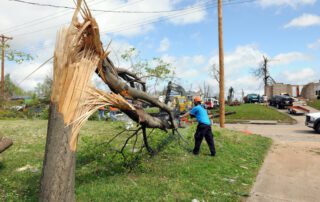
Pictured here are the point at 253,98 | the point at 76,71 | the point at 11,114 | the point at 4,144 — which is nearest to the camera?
the point at 76,71

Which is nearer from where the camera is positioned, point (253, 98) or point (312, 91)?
point (312, 91)

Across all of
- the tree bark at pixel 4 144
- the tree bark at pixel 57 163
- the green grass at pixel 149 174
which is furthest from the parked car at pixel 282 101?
the tree bark at pixel 57 163

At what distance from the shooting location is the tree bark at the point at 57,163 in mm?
3371

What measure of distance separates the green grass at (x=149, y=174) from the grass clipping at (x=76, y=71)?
1.51 metres

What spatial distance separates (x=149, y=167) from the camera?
20.4 feet

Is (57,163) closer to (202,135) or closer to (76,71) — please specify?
(76,71)

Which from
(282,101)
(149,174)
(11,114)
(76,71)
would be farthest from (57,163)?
(282,101)

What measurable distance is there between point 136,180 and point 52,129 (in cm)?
235

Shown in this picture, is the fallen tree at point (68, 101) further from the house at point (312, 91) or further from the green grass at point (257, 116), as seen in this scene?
the house at point (312, 91)

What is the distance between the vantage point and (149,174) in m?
5.78

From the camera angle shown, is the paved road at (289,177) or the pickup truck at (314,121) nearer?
the paved road at (289,177)

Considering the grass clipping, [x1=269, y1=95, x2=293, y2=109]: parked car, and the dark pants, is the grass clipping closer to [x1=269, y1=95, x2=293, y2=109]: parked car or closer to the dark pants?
the dark pants

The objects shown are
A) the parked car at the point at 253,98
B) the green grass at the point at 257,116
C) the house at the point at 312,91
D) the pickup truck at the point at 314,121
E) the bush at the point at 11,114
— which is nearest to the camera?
the pickup truck at the point at 314,121

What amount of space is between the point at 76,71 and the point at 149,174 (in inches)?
117
